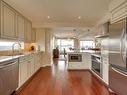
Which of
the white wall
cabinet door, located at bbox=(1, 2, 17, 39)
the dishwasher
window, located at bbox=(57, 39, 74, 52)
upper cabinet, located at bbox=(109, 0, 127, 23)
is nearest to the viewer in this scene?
the dishwasher

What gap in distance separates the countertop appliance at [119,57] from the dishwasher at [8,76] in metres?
2.37

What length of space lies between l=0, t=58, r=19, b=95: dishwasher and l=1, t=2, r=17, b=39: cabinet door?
0.75 meters

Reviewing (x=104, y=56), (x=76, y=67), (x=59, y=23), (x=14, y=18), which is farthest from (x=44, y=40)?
(x=104, y=56)

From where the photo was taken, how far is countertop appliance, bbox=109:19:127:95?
118 inches

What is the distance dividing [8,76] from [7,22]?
4.77 feet

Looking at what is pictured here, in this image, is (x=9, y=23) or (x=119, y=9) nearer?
(x=119, y=9)

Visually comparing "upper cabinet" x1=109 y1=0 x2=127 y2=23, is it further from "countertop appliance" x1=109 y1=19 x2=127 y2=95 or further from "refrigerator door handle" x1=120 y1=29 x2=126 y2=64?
"refrigerator door handle" x1=120 y1=29 x2=126 y2=64

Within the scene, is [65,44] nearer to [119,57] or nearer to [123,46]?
[119,57]

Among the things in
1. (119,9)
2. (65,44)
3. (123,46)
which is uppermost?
(119,9)

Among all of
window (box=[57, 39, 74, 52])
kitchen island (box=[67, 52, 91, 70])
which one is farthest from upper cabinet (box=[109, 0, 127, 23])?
window (box=[57, 39, 74, 52])

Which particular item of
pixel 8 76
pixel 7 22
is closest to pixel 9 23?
pixel 7 22

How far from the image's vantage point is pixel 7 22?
155 inches

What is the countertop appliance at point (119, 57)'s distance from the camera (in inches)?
118

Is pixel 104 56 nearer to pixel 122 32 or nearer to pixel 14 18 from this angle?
pixel 122 32
